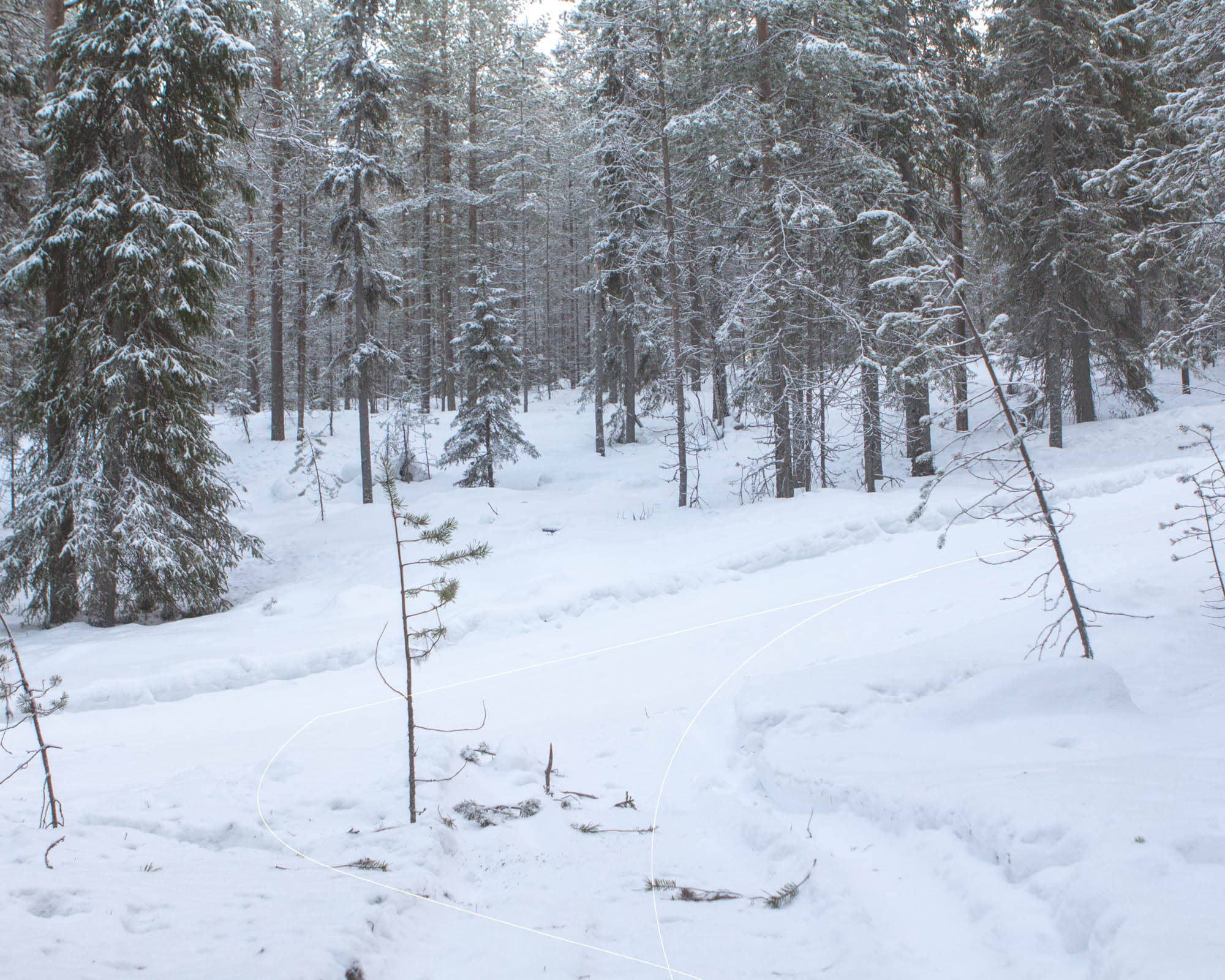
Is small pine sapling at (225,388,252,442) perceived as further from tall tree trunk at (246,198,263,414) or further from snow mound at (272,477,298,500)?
snow mound at (272,477,298,500)

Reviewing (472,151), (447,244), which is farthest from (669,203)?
(472,151)

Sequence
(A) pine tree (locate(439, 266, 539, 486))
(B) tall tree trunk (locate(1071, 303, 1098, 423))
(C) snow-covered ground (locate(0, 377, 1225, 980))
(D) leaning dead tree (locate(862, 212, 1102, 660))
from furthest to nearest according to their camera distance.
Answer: (A) pine tree (locate(439, 266, 539, 486)), (B) tall tree trunk (locate(1071, 303, 1098, 423)), (D) leaning dead tree (locate(862, 212, 1102, 660)), (C) snow-covered ground (locate(0, 377, 1225, 980))

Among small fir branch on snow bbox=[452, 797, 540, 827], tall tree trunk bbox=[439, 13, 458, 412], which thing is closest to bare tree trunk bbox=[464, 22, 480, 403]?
tall tree trunk bbox=[439, 13, 458, 412]

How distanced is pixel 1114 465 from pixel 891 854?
16173 millimetres

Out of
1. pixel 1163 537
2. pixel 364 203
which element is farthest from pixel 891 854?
pixel 364 203

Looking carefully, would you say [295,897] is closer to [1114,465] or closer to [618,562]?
[618,562]

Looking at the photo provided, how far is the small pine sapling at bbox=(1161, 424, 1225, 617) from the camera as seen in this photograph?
525 cm

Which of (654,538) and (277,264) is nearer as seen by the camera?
(654,538)

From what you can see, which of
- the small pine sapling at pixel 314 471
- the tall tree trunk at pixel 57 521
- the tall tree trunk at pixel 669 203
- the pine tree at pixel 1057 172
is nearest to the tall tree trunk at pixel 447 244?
the small pine sapling at pixel 314 471

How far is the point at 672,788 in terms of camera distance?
4.94 m

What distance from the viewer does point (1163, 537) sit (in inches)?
344

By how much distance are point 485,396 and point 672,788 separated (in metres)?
16.9

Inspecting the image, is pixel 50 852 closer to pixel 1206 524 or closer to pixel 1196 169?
pixel 1206 524

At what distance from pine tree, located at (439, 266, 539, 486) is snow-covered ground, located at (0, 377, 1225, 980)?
434 inches
